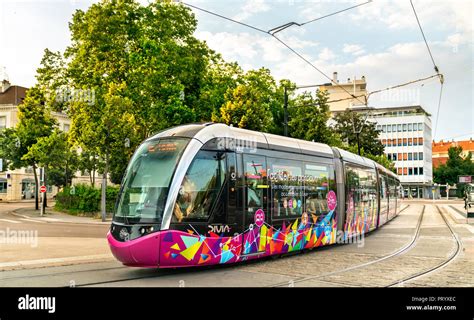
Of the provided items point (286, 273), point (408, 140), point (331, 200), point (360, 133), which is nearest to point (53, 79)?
point (331, 200)

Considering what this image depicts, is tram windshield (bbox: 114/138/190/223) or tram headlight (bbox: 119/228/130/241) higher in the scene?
tram windshield (bbox: 114/138/190/223)

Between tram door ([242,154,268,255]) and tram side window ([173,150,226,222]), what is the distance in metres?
0.88

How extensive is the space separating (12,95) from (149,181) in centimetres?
6407

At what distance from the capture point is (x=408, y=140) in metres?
94.6

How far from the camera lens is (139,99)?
2997 centimetres

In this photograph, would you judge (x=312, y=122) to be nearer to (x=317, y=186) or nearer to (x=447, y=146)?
(x=317, y=186)

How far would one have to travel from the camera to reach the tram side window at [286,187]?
11.5 metres

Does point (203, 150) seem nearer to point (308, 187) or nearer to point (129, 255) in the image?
point (129, 255)

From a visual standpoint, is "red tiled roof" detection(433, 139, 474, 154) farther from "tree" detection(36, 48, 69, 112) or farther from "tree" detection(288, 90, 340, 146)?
"tree" detection(36, 48, 69, 112)

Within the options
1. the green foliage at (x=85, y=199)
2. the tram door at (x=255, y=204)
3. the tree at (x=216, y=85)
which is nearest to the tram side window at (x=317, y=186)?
the tram door at (x=255, y=204)

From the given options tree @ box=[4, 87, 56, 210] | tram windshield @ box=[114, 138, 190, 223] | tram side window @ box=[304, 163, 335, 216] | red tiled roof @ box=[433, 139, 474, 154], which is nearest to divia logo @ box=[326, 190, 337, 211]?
tram side window @ box=[304, 163, 335, 216]
